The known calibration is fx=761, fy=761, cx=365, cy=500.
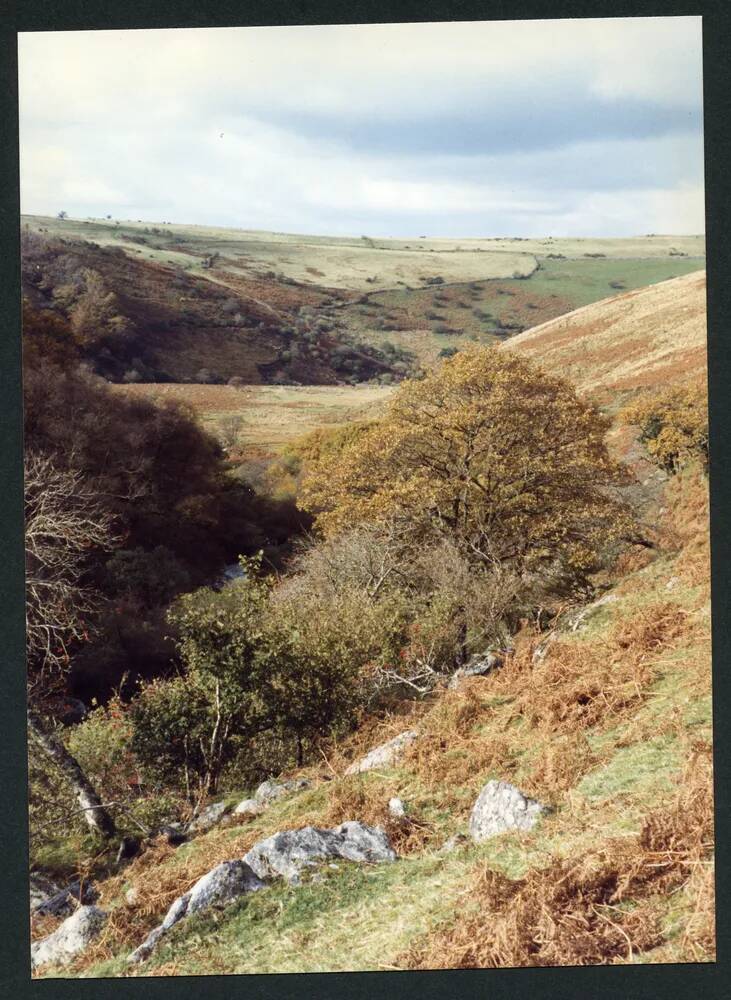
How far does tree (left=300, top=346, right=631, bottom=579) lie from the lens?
7.55 meters

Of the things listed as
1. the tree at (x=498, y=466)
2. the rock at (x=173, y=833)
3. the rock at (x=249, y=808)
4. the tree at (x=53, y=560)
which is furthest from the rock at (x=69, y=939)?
the tree at (x=498, y=466)

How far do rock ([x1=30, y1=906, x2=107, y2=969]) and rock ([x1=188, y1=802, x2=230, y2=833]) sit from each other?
2.83ft

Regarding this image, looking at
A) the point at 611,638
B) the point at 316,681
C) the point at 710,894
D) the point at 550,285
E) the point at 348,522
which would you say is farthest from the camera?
the point at 550,285

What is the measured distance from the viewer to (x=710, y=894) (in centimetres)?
368

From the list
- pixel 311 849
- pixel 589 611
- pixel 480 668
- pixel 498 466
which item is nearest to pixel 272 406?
pixel 498 466

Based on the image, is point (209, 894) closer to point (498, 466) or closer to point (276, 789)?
point (276, 789)

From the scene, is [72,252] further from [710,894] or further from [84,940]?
[710,894]

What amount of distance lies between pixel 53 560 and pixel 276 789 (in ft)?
8.77

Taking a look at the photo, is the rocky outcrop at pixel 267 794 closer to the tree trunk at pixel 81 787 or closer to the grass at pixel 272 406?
the tree trunk at pixel 81 787

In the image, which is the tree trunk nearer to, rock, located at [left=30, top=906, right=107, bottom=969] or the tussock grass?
rock, located at [left=30, top=906, right=107, bottom=969]

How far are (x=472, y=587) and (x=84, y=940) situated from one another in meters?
4.39

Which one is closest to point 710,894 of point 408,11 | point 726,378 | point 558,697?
point 558,697

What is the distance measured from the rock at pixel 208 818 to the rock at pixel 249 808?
103 mm

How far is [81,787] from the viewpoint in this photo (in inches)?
194
